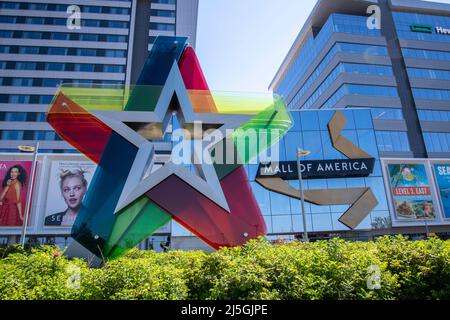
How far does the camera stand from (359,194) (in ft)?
89.6

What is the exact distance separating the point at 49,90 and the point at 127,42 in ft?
45.0

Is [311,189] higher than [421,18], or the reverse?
[421,18]

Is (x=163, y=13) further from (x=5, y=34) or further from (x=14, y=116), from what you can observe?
(x=14, y=116)

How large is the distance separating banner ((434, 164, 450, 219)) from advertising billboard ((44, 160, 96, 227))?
107 ft

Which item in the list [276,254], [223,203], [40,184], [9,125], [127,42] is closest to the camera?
[276,254]

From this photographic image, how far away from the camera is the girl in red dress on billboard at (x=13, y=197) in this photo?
25281 mm

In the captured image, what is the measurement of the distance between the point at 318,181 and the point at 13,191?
26.7 m

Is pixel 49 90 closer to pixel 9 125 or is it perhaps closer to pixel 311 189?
pixel 9 125

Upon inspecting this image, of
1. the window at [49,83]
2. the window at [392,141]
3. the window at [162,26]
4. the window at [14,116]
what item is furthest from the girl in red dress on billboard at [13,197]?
the window at [392,141]

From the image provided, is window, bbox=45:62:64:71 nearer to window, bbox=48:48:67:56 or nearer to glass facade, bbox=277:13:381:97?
window, bbox=48:48:67:56

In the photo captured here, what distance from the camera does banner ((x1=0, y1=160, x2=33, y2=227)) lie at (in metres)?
25.3

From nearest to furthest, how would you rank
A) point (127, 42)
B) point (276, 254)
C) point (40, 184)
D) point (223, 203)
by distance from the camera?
point (276, 254), point (223, 203), point (40, 184), point (127, 42)

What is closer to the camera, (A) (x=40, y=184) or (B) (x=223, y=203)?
(B) (x=223, y=203)
